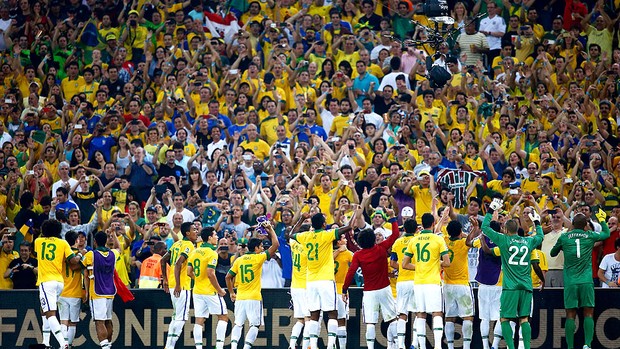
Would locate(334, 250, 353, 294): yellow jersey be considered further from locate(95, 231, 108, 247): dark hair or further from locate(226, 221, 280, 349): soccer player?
locate(95, 231, 108, 247): dark hair

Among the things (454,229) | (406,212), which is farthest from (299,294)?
(406,212)

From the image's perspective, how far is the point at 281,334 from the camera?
2197cm

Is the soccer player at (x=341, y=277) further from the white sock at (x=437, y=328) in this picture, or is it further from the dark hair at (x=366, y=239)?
the white sock at (x=437, y=328)

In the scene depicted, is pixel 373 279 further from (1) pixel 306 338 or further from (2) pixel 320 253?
(1) pixel 306 338

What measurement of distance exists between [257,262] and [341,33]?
9.57 m

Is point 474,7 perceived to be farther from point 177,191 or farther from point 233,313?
point 233,313

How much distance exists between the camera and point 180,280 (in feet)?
70.1

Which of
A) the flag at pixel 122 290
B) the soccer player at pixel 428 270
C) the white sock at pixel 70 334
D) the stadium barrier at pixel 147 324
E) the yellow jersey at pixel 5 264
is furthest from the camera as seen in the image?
the yellow jersey at pixel 5 264

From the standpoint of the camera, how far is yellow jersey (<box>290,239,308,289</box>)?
2059 centimetres

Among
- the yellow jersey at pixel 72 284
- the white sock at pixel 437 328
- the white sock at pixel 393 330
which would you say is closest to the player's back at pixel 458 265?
the white sock at pixel 437 328

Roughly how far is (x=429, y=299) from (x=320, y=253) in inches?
75.9

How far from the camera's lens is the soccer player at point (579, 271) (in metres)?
20.3

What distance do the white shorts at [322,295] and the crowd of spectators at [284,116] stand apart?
219cm

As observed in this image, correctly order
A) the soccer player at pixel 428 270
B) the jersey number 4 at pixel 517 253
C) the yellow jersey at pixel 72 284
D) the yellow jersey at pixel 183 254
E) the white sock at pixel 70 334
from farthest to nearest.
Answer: the white sock at pixel 70 334
the yellow jersey at pixel 72 284
the yellow jersey at pixel 183 254
the soccer player at pixel 428 270
the jersey number 4 at pixel 517 253
